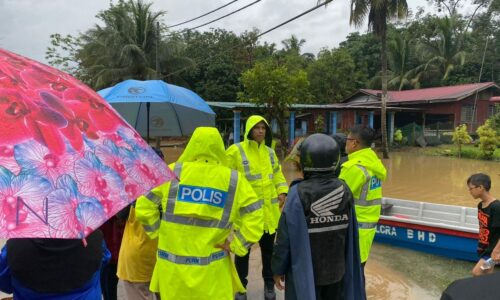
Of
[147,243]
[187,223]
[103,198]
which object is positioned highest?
[103,198]

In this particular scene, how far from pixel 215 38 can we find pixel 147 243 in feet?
108

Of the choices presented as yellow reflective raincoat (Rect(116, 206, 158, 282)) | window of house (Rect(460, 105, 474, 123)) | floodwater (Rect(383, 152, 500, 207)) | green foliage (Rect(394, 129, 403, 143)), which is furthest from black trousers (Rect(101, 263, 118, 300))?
window of house (Rect(460, 105, 474, 123))

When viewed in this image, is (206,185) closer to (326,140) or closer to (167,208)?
(167,208)

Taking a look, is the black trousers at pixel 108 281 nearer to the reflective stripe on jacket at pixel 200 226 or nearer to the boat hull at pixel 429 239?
the reflective stripe on jacket at pixel 200 226

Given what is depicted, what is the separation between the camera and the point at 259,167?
4309 mm

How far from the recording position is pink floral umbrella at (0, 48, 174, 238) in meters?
1.26

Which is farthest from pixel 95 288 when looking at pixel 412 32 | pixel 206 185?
pixel 412 32

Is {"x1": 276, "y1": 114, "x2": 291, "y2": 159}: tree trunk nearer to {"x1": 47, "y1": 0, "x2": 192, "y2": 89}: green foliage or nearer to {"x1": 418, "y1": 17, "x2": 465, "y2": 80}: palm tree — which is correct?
{"x1": 47, "y1": 0, "x2": 192, "y2": 89}: green foliage

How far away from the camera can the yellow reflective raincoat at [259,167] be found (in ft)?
13.9

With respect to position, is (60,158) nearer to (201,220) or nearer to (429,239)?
(201,220)

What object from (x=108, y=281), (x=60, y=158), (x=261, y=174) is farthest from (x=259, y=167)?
Answer: (x=60, y=158)

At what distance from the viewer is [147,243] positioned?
313 centimetres

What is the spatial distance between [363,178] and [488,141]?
1910 centimetres

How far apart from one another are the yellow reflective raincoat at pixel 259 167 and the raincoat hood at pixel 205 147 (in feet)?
4.81
